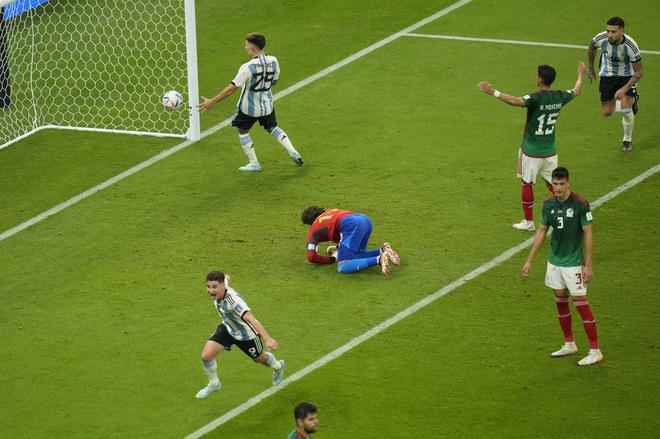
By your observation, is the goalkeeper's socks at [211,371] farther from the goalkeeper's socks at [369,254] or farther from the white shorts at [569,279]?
the white shorts at [569,279]

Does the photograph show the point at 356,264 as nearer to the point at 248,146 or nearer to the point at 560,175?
the point at 560,175

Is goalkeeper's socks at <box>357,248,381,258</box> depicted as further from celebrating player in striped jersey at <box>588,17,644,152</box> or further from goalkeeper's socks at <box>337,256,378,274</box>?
celebrating player in striped jersey at <box>588,17,644,152</box>

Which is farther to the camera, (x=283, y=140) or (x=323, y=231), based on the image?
(x=283, y=140)

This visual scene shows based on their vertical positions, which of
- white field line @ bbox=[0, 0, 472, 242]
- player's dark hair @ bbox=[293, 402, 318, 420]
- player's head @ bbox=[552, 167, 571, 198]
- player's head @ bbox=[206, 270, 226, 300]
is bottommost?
white field line @ bbox=[0, 0, 472, 242]

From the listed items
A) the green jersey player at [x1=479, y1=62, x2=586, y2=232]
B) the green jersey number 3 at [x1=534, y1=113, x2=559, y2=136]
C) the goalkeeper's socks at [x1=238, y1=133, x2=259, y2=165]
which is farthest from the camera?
the goalkeeper's socks at [x1=238, y1=133, x2=259, y2=165]

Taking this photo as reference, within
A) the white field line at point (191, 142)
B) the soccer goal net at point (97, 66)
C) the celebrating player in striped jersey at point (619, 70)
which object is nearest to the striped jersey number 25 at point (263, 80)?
the soccer goal net at point (97, 66)

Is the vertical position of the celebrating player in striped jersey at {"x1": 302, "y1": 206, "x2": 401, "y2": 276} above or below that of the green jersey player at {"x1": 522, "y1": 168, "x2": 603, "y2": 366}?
below

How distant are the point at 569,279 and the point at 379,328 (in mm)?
2183

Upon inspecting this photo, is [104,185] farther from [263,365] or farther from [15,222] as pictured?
[263,365]

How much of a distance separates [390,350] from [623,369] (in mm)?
2333

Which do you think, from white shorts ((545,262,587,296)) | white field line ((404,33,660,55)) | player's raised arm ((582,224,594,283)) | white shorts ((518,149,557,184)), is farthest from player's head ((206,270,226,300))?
white field line ((404,33,660,55))

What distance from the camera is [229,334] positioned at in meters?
12.3

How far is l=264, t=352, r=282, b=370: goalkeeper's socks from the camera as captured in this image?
12.4 meters

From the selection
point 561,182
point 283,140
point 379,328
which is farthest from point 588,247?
point 283,140
